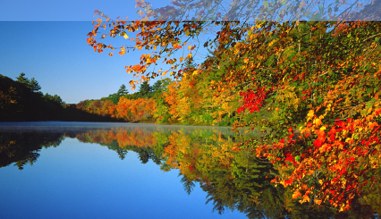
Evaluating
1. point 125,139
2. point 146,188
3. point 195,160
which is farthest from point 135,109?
point 146,188

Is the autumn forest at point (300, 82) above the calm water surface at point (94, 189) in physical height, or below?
above

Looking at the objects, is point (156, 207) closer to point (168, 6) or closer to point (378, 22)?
point (168, 6)

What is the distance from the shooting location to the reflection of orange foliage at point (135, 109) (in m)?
53.7

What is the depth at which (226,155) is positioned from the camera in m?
12.6

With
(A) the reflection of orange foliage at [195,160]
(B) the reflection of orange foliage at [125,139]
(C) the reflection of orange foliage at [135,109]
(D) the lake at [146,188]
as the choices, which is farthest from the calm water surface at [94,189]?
(C) the reflection of orange foliage at [135,109]

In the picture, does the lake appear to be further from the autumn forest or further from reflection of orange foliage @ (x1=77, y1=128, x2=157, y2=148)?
reflection of orange foliage @ (x1=77, y1=128, x2=157, y2=148)

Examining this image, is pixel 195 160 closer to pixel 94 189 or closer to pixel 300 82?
pixel 94 189

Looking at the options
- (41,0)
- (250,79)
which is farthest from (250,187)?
(41,0)

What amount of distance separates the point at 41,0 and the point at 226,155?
23.3 ft

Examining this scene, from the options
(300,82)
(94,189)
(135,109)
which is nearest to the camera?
(300,82)

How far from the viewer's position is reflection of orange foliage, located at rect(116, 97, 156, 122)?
53719 mm

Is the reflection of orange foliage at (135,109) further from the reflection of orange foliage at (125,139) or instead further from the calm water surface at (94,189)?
the calm water surface at (94,189)

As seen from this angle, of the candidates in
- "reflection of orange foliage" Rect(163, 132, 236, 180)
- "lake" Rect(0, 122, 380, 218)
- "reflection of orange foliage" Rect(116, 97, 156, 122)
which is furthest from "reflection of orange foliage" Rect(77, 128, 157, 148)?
"reflection of orange foliage" Rect(116, 97, 156, 122)

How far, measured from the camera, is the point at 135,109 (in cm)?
5488
